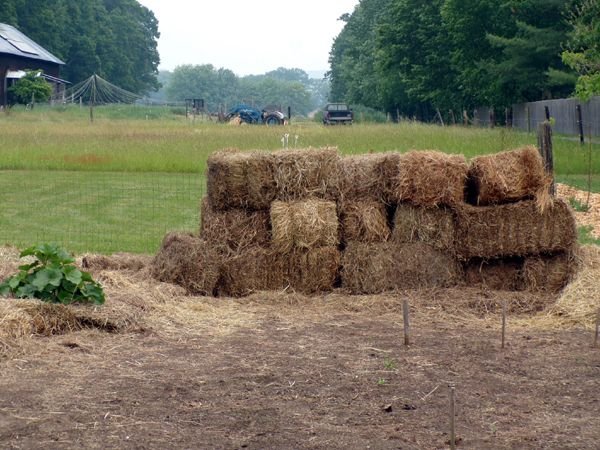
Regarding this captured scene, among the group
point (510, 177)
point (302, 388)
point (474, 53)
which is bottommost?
point (302, 388)

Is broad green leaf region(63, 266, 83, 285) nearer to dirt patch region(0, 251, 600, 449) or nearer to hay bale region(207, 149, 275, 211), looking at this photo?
dirt patch region(0, 251, 600, 449)

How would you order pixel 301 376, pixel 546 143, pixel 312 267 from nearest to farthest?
pixel 301 376, pixel 312 267, pixel 546 143

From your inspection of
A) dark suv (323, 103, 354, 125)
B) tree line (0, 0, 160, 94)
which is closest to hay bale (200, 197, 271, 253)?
dark suv (323, 103, 354, 125)

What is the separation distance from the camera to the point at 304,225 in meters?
10.2

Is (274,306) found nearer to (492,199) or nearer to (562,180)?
(492,199)

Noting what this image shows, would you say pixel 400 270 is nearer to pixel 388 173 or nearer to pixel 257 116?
pixel 388 173

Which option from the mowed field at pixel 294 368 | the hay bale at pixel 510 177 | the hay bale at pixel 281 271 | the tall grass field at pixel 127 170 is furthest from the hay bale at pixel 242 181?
the tall grass field at pixel 127 170

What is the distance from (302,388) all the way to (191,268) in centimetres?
381

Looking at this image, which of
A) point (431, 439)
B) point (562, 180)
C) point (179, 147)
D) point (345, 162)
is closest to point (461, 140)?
point (562, 180)

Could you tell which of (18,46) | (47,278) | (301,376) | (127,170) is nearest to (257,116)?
(18,46)

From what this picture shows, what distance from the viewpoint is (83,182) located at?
22.3m

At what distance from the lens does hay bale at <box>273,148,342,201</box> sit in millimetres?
10539

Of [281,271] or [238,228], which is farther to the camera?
[238,228]

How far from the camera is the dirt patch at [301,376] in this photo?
5625mm
